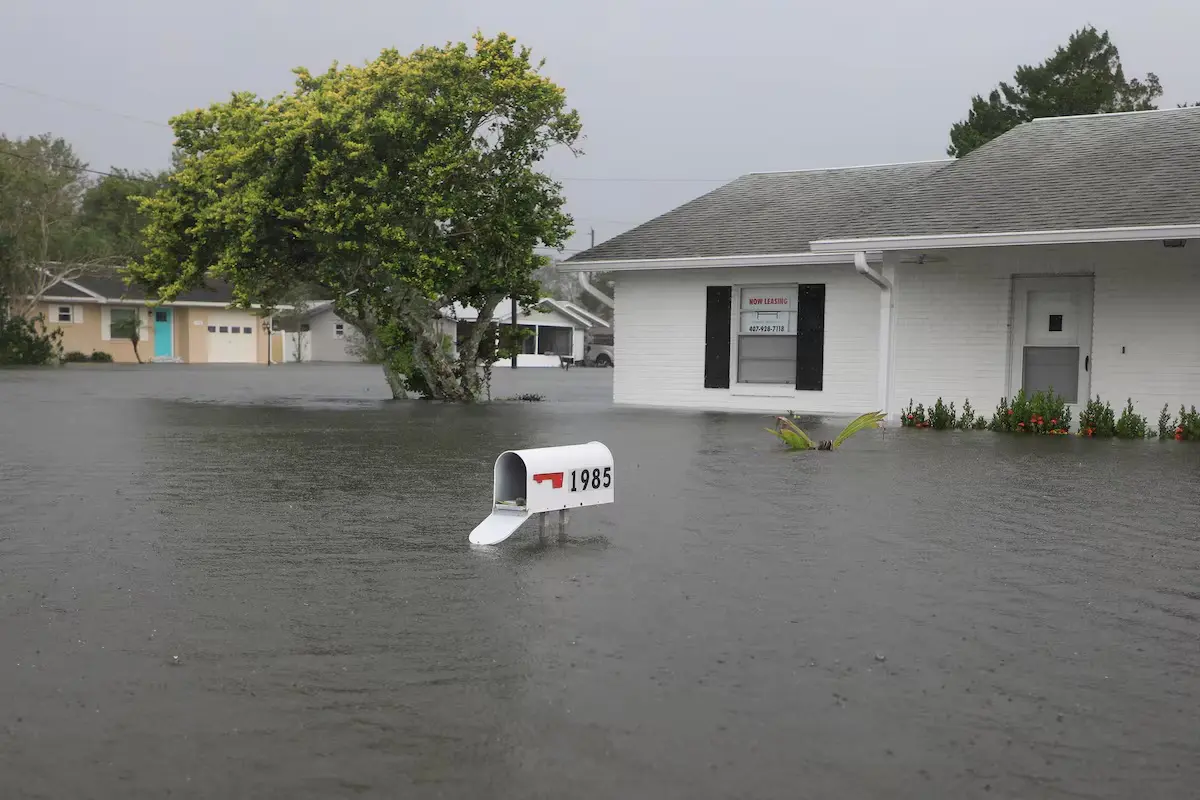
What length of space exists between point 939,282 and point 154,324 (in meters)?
50.0

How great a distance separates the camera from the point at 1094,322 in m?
18.1

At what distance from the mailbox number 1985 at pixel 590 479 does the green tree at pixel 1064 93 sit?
4473cm

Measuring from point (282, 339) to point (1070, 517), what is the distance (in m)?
62.9

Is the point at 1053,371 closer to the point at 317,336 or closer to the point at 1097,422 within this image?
the point at 1097,422

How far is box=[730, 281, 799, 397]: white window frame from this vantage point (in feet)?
71.4

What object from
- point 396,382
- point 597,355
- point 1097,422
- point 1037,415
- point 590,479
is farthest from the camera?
point 597,355

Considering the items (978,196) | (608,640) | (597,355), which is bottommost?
(608,640)

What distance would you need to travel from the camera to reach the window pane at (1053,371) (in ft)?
61.0

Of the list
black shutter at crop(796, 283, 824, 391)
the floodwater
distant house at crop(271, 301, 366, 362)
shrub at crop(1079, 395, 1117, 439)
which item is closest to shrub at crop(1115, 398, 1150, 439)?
shrub at crop(1079, 395, 1117, 439)

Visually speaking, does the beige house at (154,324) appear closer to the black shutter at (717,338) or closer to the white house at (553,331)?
the white house at (553,331)

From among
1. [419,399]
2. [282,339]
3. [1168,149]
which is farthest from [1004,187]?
[282,339]

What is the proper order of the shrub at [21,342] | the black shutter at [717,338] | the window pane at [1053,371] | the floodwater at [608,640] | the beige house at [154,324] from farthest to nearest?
1. the beige house at [154,324]
2. the shrub at [21,342]
3. the black shutter at [717,338]
4. the window pane at [1053,371]
5. the floodwater at [608,640]

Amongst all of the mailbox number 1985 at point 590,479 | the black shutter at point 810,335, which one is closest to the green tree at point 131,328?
the black shutter at point 810,335

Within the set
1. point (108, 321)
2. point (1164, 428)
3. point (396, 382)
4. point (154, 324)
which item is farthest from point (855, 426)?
point (154, 324)
